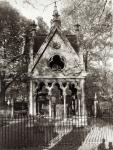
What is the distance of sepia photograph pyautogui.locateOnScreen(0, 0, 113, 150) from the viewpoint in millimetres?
13914

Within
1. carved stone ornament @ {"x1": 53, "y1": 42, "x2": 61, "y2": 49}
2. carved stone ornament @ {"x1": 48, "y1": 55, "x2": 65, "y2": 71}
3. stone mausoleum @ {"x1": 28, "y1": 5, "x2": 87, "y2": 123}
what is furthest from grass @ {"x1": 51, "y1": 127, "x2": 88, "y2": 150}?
carved stone ornament @ {"x1": 53, "y1": 42, "x2": 61, "y2": 49}

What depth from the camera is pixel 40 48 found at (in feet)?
72.5

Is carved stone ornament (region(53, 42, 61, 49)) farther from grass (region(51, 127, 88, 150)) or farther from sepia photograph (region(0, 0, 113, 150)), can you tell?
grass (region(51, 127, 88, 150))

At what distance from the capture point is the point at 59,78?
2169 centimetres

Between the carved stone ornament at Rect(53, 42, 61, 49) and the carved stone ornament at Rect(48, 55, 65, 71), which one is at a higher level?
the carved stone ornament at Rect(53, 42, 61, 49)

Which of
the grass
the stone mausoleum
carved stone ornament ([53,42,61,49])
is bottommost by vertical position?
the grass

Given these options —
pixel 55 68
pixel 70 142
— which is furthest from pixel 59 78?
pixel 70 142

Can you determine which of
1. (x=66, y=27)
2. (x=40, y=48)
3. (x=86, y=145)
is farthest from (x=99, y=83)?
(x=86, y=145)

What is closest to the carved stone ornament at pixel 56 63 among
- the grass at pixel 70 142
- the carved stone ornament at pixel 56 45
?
the carved stone ornament at pixel 56 45

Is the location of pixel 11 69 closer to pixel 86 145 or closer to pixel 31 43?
pixel 31 43

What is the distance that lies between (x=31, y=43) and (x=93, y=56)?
12414 millimetres

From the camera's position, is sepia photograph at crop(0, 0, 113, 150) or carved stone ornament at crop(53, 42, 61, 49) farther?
carved stone ornament at crop(53, 42, 61, 49)

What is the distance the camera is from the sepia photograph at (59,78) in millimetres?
13914

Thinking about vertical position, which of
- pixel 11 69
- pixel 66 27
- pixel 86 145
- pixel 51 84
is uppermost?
pixel 66 27
